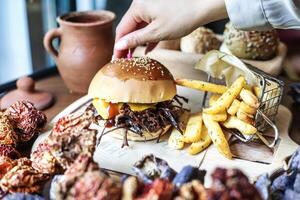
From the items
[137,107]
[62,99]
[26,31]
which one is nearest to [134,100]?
[137,107]

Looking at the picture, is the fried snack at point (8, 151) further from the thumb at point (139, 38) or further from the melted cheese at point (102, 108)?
the thumb at point (139, 38)

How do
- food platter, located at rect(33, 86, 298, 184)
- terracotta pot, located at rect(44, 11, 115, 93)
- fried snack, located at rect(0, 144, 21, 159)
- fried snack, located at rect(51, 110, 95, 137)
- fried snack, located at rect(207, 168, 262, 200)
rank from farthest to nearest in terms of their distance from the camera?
terracotta pot, located at rect(44, 11, 115, 93)
food platter, located at rect(33, 86, 298, 184)
fried snack, located at rect(0, 144, 21, 159)
fried snack, located at rect(51, 110, 95, 137)
fried snack, located at rect(207, 168, 262, 200)

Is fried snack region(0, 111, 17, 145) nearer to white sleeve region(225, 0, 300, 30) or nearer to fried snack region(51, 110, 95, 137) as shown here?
fried snack region(51, 110, 95, 137)

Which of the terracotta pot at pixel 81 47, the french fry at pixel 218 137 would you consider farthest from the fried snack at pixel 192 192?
the terracotta pot at pixel 81 47

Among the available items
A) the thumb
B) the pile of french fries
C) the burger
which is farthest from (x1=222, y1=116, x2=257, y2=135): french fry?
the thumb

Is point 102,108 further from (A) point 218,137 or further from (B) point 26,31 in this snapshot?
(B) point 26,31

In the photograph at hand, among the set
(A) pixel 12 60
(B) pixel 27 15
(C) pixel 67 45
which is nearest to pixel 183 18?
(C) pixel 67 45

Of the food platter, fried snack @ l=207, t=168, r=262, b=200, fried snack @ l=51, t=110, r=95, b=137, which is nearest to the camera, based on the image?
fried snack @ l=207, t=168, r=262, b=200

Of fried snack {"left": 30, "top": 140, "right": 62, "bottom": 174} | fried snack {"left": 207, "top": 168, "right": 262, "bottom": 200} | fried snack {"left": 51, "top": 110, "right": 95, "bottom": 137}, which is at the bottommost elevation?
fried snack {"left": 30, "top": 140, "right": 62, "bottom": 174}
